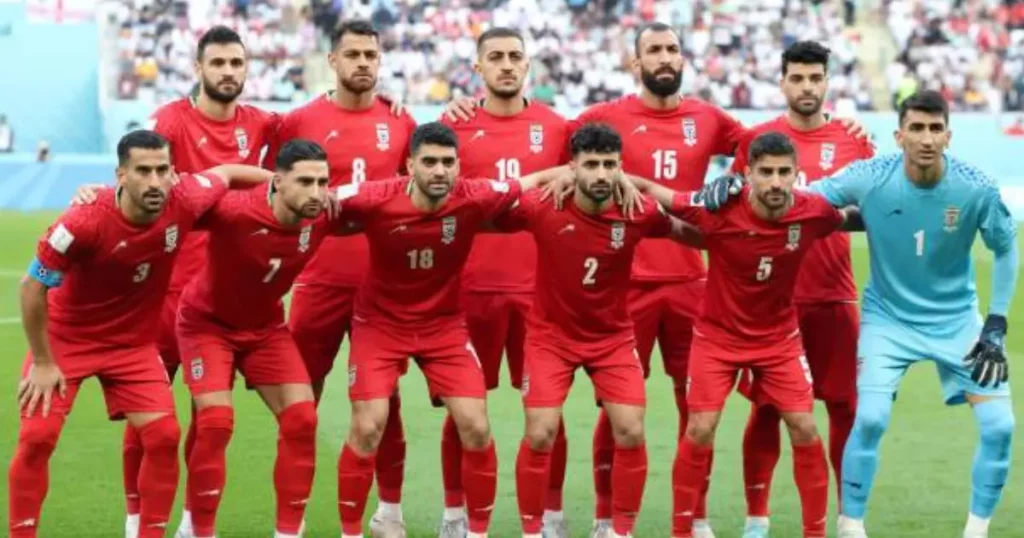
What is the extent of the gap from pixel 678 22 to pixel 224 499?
2569 cm

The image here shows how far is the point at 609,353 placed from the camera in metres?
8.62

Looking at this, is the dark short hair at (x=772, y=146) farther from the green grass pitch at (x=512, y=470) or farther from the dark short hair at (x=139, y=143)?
the dark short hair at (x=139, y=143)

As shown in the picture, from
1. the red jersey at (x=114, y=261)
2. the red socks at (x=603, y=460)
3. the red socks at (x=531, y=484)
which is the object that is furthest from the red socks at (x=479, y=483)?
the red jersey at (x=114, y=261)

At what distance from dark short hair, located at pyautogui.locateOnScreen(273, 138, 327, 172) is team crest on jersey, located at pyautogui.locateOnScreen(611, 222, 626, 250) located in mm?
1462

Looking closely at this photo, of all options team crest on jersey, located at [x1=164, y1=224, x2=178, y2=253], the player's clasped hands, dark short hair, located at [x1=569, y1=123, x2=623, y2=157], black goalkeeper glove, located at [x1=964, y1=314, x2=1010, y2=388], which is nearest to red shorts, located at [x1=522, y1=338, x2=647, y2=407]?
dark short hair, located at [x1=569, y1=123, x2=623, y2=157]

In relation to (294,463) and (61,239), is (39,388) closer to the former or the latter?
(61,239)

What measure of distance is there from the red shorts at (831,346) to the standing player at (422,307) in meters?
1.64

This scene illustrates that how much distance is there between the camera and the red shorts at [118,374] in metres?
8.12

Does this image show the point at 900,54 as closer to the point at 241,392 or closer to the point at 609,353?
the point at 241,392

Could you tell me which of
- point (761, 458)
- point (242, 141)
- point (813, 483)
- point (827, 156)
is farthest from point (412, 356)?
point (827, 156)

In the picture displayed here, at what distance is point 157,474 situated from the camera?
803 cm

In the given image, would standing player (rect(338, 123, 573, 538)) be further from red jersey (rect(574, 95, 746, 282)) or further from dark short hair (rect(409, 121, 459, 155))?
red jersey (rect(574, 95, 746, 282))

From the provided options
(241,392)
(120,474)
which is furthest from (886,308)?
(241,392)

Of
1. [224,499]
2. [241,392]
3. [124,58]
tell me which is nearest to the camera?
[224,499]
